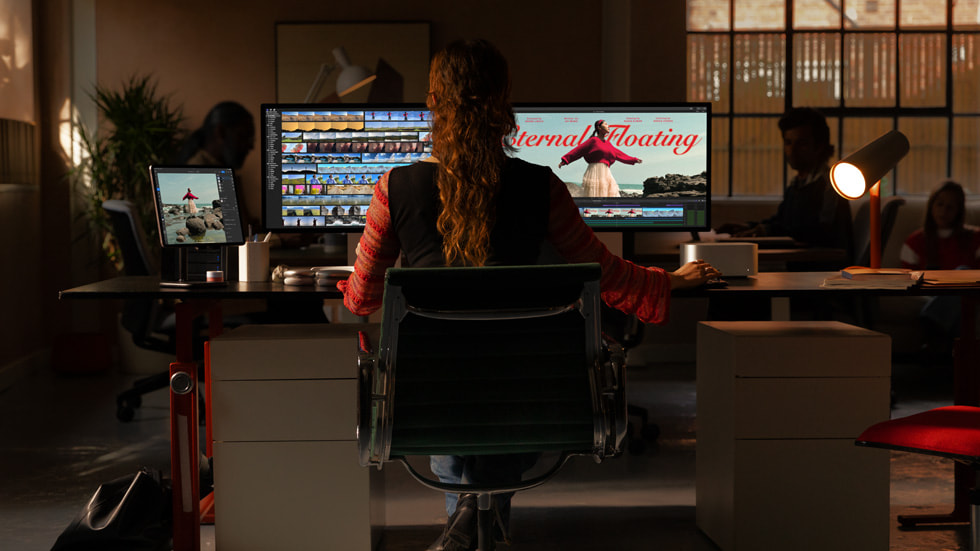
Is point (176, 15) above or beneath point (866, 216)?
above

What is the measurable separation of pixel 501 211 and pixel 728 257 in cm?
90

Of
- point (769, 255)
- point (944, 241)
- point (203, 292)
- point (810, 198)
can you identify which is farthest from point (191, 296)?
point (944, 241)

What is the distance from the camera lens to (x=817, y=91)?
20.5ft

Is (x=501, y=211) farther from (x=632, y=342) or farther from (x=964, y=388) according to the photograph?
(x=632, y=342)

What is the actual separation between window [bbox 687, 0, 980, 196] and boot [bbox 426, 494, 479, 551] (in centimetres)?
456

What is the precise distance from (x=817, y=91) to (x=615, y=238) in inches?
158

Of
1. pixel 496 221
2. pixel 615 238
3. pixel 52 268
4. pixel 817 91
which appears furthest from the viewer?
pixel 817 91

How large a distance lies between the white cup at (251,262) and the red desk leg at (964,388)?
186cm

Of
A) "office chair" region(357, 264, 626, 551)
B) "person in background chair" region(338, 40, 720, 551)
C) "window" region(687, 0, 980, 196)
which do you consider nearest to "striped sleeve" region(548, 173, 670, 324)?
"person in background chair" region(338, 40, 720, 551)

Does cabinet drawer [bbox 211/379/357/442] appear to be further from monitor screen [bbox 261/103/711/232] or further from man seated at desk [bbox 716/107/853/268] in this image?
man seated at desk [bbox 716/107/853/268]

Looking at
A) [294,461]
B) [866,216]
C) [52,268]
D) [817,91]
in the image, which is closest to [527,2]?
[817,91]

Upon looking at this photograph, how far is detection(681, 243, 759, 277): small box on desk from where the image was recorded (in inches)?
101

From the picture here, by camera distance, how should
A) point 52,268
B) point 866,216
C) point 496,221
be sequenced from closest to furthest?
point 496,221, point 866,216, point 52,268

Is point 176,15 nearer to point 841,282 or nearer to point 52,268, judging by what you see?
point 52,268
